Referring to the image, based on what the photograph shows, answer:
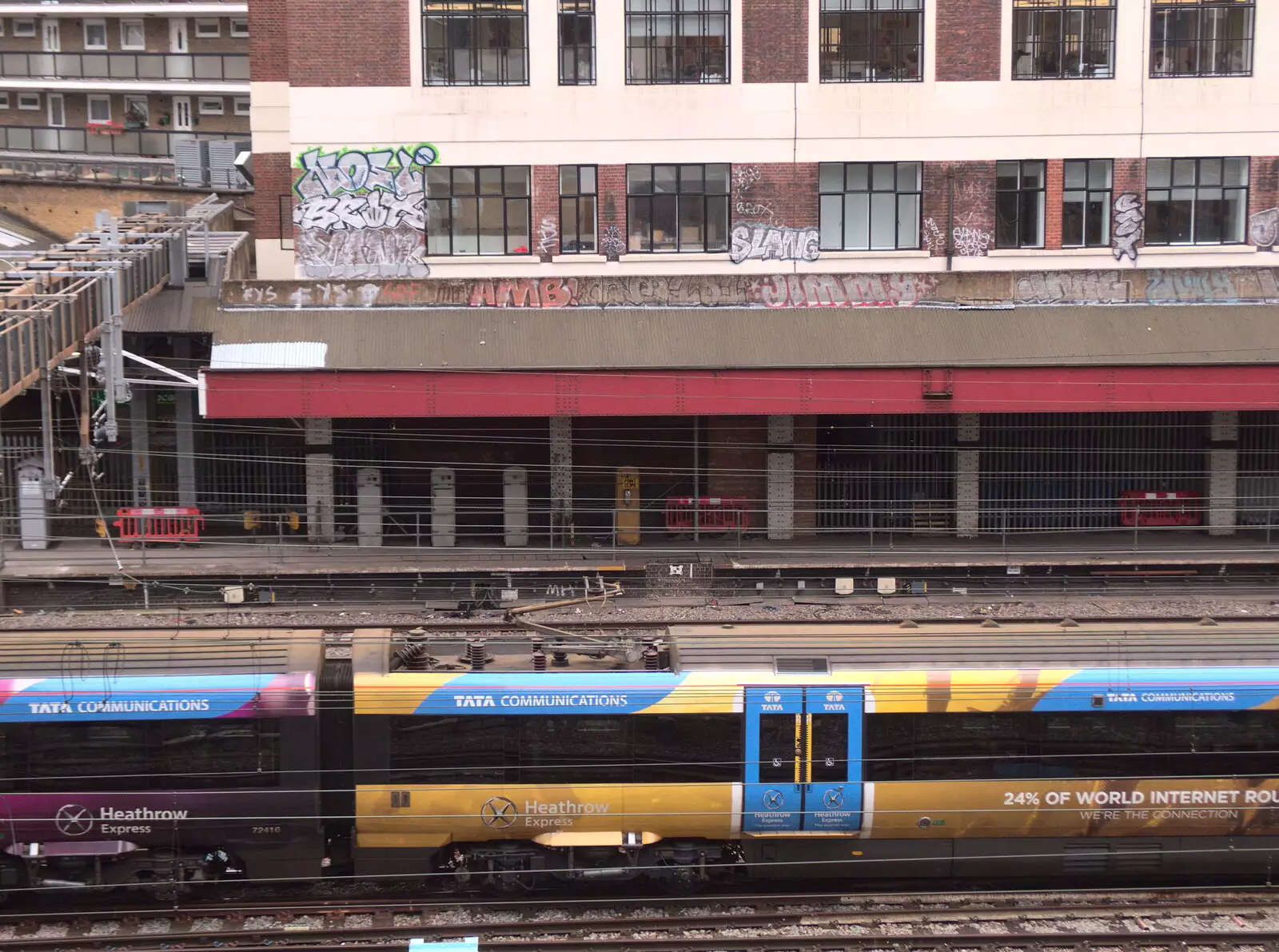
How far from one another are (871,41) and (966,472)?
910 cm

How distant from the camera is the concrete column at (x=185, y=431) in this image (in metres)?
26.3

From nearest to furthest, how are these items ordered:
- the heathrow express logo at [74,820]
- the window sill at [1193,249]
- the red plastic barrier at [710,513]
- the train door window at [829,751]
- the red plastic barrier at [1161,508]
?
the heathrow express logo at [74,820], the train door window at [829,751], the red plastic barrier at [710,513], the red plastic barrier at [1161,508], the window sill at [1193,249]

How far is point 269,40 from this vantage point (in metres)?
28.5

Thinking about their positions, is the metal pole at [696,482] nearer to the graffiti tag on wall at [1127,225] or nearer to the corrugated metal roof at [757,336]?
the corrugated metal roof at [757,336]

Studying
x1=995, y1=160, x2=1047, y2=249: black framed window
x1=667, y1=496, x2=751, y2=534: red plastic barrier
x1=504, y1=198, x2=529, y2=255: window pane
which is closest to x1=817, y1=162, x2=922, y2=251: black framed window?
x1=995, y1=160, x2=1047, y2=249: black framed window

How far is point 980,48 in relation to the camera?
26.4m

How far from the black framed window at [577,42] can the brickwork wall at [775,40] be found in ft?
10.3

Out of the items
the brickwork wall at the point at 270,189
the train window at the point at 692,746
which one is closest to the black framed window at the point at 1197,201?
the brickwork wall at the point at 270,189

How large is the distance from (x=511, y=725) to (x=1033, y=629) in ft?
17.2

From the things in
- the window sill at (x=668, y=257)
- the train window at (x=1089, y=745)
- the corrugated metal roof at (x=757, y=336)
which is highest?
the window sill at (x=668, y=257)

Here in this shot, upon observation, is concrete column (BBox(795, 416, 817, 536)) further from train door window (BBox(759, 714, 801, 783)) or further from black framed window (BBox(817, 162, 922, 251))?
train door window (BBox(759, 714, 801, 783))

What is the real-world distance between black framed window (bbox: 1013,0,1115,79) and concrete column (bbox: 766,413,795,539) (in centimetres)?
885

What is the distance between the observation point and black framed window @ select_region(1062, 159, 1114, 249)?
88.2 feet

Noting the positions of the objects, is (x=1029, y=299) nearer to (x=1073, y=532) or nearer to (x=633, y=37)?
(x=1073, y=532)
